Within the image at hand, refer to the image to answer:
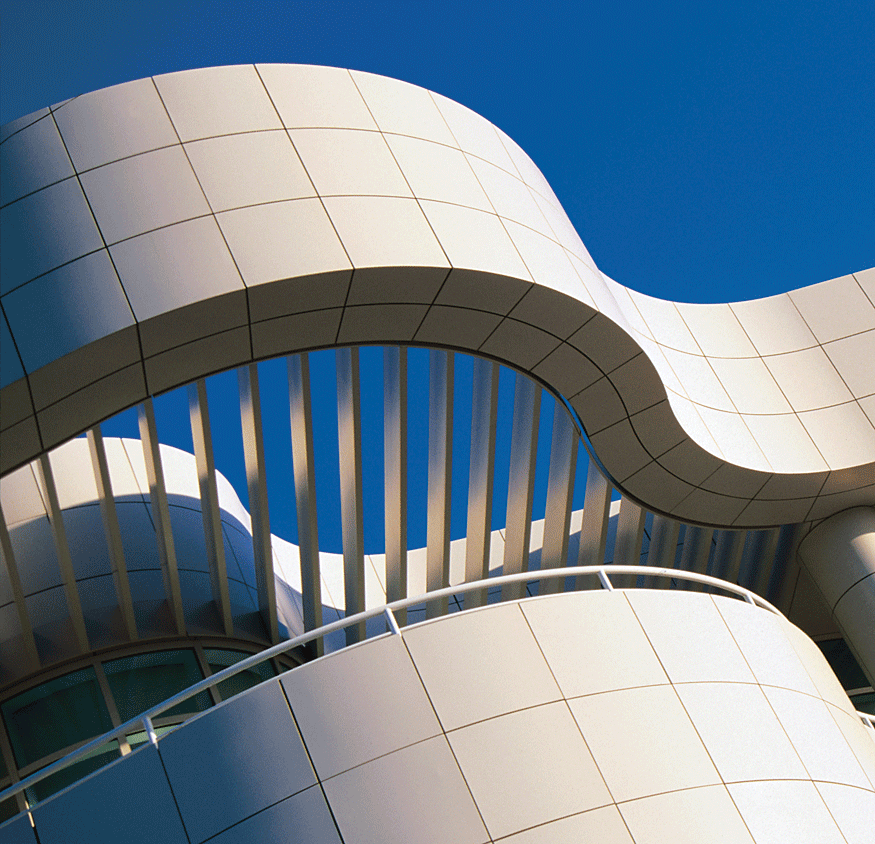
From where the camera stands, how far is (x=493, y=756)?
10.1 metres

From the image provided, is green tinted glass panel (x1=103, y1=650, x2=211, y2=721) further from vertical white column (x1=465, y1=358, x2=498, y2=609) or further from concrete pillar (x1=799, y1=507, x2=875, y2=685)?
concrete pillar (x1=799, y1=507, x2=875, y2=685)

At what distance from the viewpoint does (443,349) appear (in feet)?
50.2

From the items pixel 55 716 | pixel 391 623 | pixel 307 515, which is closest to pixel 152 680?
pixel 55 716

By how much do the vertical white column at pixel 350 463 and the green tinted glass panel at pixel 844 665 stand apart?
44.5 ft

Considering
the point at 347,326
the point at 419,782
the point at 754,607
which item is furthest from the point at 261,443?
the point at 754,607

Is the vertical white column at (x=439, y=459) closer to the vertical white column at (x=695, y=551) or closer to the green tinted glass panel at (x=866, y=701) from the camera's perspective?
the vertical white column at (x=695, y=551)

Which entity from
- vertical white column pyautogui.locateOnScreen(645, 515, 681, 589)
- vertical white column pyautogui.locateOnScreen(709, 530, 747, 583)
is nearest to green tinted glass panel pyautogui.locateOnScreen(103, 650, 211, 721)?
vertical white column pyautogui.locateOnScreen(645, 515, 681, 589)

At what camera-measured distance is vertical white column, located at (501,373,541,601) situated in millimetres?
17328

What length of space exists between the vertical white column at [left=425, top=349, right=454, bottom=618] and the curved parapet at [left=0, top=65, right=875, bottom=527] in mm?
1275

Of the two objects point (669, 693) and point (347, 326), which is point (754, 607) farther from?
point (347, 326)

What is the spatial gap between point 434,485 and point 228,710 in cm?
790

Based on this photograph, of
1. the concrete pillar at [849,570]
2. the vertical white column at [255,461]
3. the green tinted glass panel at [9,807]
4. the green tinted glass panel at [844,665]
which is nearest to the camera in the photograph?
the green tinted glass panel at [9,807]

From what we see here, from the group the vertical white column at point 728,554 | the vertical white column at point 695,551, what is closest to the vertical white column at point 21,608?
the vertical white column at point 695,551

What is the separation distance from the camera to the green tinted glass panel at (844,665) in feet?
76.2
